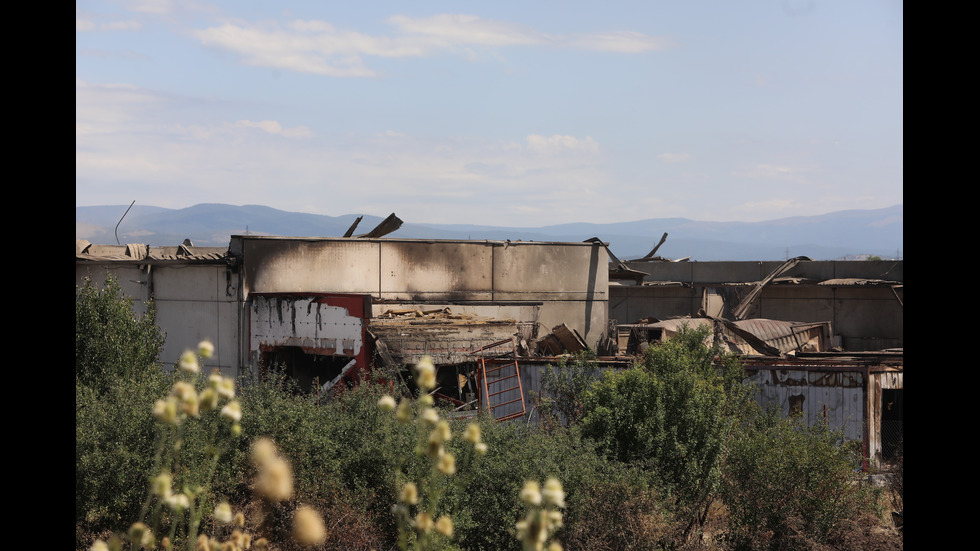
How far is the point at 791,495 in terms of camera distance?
1091cm

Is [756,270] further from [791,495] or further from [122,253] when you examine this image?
[791,495]

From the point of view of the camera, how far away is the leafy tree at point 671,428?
11.5 meters

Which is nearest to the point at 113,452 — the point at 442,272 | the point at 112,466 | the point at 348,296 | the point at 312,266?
the point at 112,466

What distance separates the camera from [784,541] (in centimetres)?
1064

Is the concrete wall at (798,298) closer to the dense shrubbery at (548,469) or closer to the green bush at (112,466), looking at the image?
the dense shrubbery at (548,469)

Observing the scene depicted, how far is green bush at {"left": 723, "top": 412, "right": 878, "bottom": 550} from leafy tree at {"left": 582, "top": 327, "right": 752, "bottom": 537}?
1.54 feet

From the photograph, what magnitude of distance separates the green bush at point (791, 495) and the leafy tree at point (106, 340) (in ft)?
37.2

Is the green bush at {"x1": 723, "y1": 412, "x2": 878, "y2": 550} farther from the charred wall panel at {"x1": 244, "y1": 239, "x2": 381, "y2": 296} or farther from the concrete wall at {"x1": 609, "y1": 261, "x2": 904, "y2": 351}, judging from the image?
the concrete wall at {"x1": 609, "y1": 261, "x2": 904, "y2": 351}

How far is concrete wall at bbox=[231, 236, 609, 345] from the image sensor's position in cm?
2064

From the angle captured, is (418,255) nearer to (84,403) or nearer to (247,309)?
(247,309)

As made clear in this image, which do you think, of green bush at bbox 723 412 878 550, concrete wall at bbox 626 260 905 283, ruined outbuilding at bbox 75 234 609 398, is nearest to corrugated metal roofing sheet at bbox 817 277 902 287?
concrete wall at bbox 626 260 905 283

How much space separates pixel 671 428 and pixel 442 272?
11.8m
